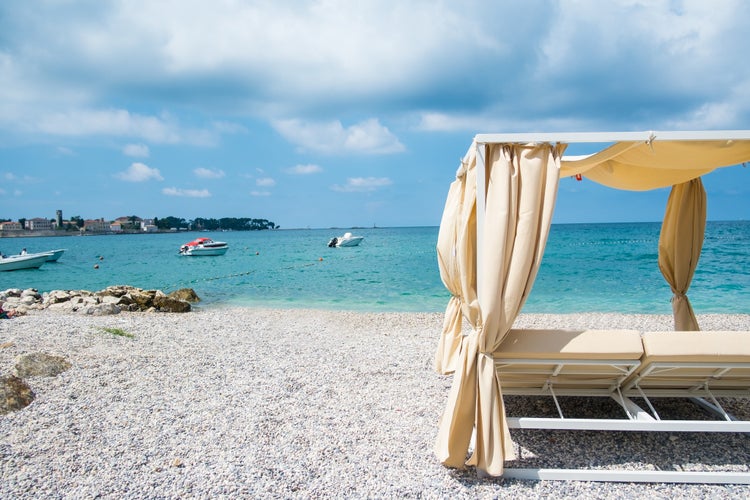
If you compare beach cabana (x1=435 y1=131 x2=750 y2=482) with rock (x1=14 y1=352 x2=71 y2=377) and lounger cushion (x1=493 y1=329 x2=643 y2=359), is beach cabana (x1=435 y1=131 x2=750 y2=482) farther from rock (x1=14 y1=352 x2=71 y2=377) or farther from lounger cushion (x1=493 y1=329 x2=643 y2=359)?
rock (x1=14 y1=352 x2=71 y2=377)

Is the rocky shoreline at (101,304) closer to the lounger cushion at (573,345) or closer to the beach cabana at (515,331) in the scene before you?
the beach cabana at (515,331)

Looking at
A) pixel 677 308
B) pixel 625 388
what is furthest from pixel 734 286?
pixel 625 388

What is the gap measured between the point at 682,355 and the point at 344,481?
8.00 feet

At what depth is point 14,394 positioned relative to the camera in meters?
4.70

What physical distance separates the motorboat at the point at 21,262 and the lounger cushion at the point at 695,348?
110 feet

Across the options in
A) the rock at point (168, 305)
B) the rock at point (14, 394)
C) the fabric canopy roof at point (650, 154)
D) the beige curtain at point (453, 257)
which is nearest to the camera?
the fabric canopy roof at point (650, 154)

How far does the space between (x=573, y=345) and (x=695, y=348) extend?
0.81m

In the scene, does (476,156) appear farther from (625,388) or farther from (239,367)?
(239,367)

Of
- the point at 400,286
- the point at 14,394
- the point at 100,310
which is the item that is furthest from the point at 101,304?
the point at 400,286

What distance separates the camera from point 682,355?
10.7 feet

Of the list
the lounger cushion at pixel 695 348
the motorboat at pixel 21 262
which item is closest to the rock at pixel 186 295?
the lounger cushion at pixel 695 348

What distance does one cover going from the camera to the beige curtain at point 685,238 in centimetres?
534

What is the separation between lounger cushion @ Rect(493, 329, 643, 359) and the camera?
3.28 m

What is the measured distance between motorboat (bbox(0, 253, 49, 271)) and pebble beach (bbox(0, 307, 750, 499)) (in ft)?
85.5
